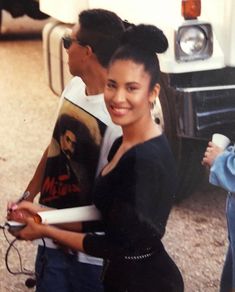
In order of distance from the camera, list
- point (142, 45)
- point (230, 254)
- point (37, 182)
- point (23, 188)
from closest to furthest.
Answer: point (142, 45) → point (37, 182) → point (230, 254) → point (23, 188)

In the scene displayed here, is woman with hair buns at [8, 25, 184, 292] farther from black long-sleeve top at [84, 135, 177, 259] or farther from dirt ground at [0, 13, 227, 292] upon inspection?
dirt ground at [0, 13, 227, 292]

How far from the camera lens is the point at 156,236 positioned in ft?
4.14

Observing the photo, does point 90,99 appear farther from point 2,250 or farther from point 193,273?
point 2,250

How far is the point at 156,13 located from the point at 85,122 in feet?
0.80

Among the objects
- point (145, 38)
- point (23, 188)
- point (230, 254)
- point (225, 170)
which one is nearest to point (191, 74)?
point (225, 170)

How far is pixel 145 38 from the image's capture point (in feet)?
3.93

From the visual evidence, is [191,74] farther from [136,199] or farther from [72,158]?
[136,199]

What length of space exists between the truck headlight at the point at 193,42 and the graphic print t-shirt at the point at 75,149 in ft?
0.99

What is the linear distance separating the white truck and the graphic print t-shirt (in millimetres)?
141

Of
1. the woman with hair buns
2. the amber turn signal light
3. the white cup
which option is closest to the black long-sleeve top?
the woman with hair buns

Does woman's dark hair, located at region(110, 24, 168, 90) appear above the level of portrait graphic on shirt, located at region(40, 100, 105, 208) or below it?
above

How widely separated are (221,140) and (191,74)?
0.85 feet

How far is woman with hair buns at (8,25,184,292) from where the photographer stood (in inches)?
47.4

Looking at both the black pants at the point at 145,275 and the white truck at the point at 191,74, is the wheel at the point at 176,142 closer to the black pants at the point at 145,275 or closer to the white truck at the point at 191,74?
the white truck at the point at 191,74
